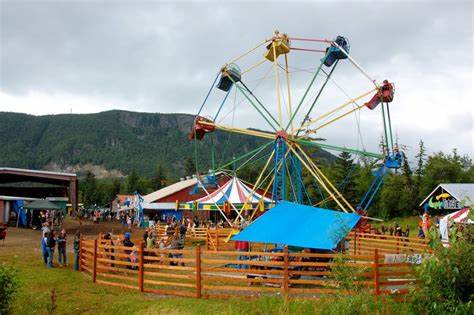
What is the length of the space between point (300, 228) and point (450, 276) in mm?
7292

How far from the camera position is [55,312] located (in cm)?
1052

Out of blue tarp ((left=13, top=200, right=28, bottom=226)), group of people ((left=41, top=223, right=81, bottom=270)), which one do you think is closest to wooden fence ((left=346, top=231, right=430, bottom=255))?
group of people ((left=41, top=223, right=81, bottom=270))

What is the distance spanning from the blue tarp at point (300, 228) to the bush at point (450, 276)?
5.53 m

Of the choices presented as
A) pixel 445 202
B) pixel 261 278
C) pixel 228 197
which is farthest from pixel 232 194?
pixel 261 278

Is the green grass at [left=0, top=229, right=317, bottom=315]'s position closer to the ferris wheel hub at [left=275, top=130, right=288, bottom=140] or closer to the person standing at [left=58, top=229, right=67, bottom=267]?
the person standing at [left=58, top=229, right=67, bottom=267]

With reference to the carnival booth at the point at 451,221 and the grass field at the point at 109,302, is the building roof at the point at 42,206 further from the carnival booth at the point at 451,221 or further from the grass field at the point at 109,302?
the carnival booth at the point at 451,221

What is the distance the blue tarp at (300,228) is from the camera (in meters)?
13.5

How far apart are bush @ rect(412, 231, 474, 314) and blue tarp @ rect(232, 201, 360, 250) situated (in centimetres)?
553

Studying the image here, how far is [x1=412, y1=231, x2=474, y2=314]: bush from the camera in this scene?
287 inches

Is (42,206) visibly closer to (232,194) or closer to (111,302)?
(232,194)

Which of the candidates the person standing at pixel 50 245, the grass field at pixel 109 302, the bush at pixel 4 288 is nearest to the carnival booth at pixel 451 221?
the grass field at pixel 109 302

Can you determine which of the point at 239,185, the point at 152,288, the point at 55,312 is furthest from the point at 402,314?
the point at 239,185

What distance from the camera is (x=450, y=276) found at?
24.1ft

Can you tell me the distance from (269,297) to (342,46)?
1445cm
